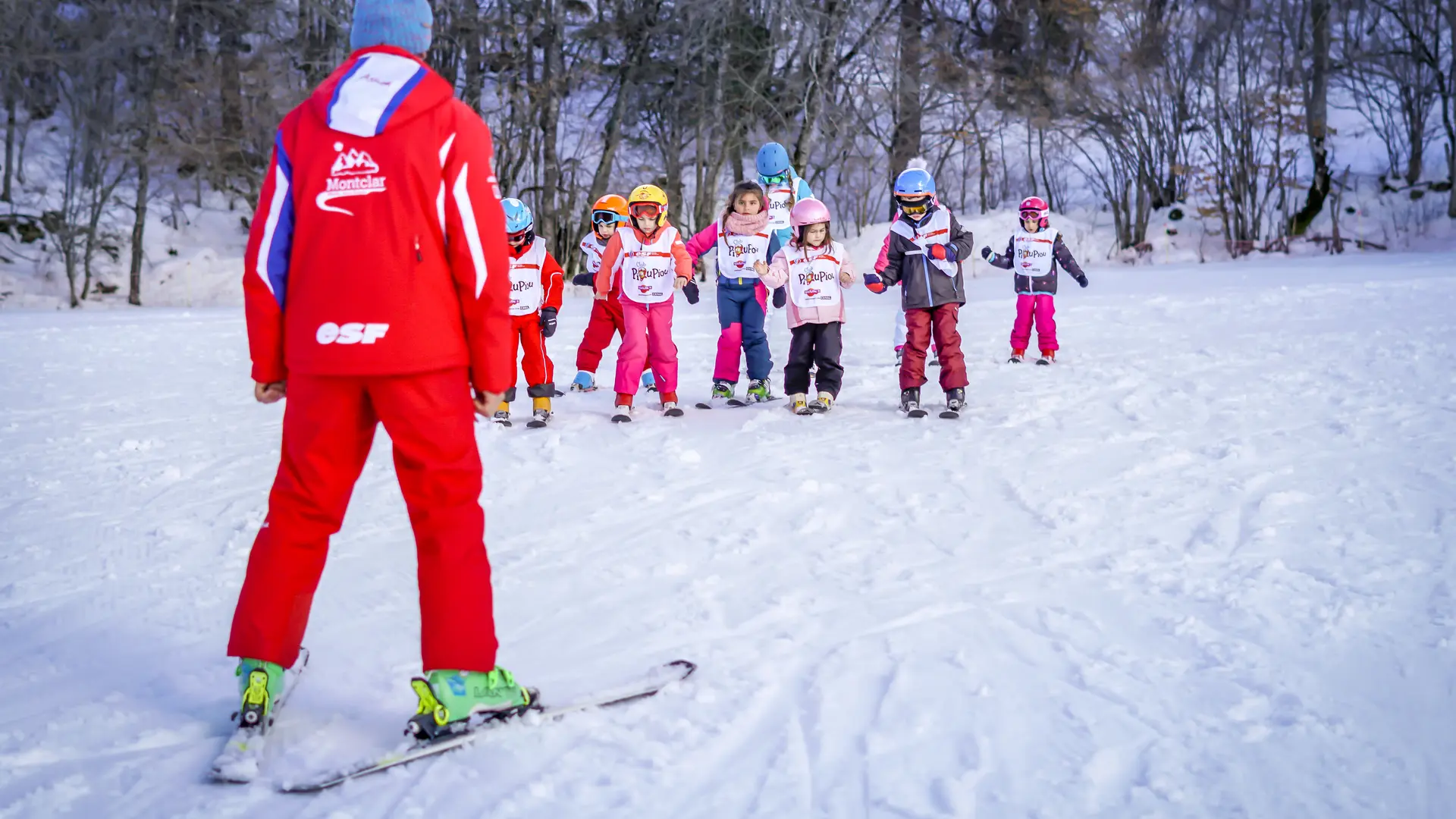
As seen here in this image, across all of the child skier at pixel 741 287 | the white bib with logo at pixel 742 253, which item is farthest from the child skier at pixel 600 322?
the white bib with logo at pixel 742 253

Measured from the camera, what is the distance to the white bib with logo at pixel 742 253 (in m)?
8.30

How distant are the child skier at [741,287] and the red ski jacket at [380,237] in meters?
5.41

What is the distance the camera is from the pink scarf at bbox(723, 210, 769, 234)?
8344 mm

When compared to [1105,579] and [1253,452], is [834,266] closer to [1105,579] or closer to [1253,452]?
[1253,452]

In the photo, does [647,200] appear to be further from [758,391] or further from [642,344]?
[758,391]

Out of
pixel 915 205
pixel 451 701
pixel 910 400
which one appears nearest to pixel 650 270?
pixel 915 205

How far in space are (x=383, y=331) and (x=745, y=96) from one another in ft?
88.7

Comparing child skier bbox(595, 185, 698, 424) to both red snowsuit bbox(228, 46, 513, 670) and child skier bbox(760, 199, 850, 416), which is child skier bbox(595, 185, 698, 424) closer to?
child skier bbox(760, 199, 850, 416)

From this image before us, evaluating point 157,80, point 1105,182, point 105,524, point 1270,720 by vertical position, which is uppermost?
point 157,80

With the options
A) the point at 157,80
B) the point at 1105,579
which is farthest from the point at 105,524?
the point at 157,80

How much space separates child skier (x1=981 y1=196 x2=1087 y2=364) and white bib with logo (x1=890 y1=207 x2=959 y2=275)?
2213 mm

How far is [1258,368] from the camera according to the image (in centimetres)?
880

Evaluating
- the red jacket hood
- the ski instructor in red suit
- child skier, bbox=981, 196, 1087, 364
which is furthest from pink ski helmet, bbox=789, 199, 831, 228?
the red jacket hood

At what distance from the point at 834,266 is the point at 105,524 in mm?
4733
